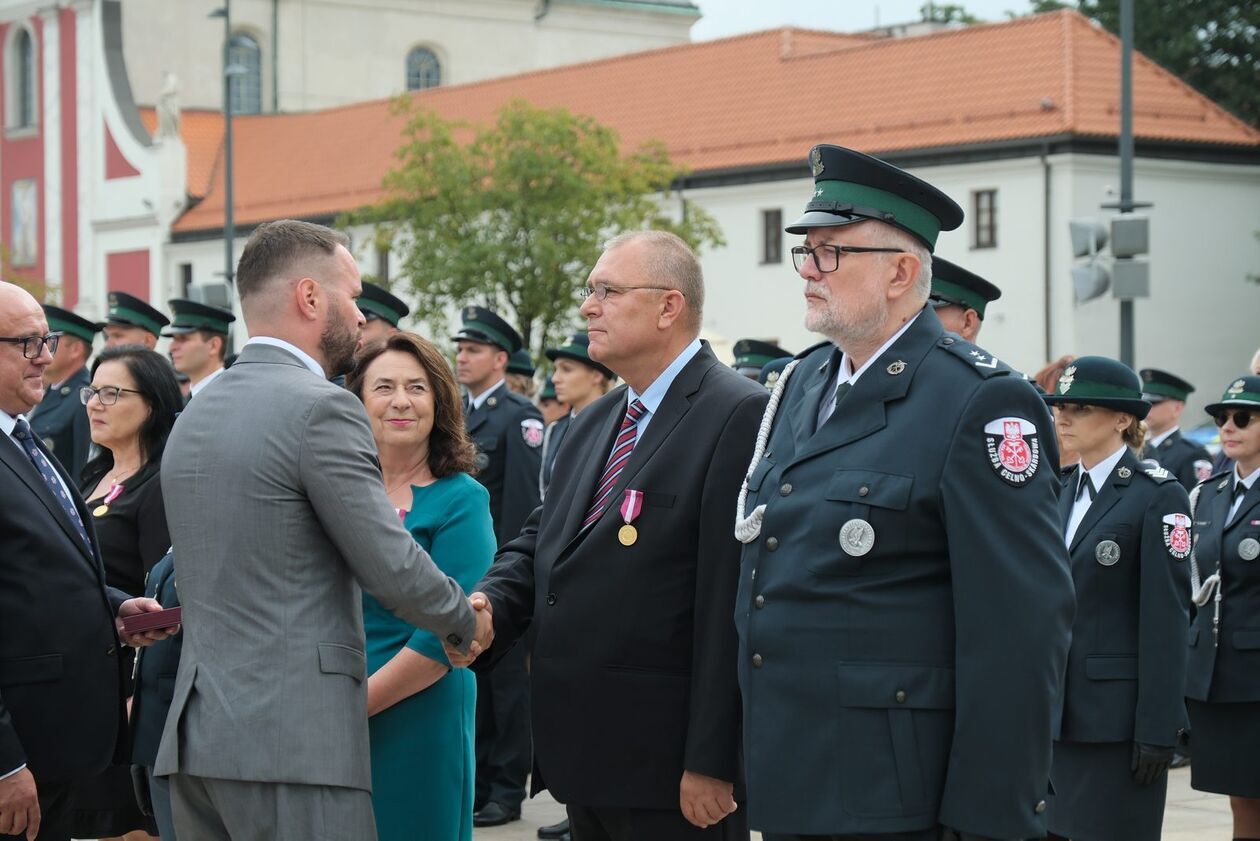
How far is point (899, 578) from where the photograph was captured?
4629 millimetres

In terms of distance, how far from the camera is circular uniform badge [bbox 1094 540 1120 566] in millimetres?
7160

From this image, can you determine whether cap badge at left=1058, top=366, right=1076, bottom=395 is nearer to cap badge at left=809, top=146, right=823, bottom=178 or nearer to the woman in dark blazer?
cap badge at left=809, top=146, right=823, bottom=178

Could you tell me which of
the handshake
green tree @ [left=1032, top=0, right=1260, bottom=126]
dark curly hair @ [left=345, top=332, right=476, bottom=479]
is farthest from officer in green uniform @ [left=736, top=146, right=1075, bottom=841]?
green tree @ [left=1032, top=0, right=1260, bottom=126]

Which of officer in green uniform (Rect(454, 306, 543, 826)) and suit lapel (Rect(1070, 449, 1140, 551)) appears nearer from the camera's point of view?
suit lapel (Rect(1070, 449, 1140, 551))

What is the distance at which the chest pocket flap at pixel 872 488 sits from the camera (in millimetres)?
4625

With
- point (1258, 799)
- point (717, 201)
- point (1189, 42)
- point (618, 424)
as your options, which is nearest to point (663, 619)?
point (618, 424)

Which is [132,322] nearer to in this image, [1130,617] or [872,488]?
[1130,617]

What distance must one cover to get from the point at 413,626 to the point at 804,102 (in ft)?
133

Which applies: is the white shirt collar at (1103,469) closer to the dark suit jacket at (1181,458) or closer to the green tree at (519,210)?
the dark suit jacket at (1181,458)

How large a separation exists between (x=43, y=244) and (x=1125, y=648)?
5909cm

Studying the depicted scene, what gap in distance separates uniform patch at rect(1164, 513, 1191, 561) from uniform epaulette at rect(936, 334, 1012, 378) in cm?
250

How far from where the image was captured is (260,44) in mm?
67125

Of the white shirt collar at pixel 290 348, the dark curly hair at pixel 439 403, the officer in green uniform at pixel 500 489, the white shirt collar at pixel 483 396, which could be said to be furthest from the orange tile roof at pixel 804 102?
the white shirt collar at pixel 290 348

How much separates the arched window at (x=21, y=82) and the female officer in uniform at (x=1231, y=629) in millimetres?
59189
